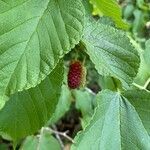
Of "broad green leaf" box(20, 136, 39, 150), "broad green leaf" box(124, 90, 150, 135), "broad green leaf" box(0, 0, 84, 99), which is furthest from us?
"broad green leaf" box(20, 136, 39, 150)

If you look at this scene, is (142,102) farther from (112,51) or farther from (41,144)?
(41,144)

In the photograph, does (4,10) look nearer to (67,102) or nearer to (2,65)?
(2,65)

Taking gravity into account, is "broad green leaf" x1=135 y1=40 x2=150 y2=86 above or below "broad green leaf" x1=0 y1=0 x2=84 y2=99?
below

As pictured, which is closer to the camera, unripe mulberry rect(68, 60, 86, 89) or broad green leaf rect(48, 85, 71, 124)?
unripe mulberry rect(68, 60, 86, 89)

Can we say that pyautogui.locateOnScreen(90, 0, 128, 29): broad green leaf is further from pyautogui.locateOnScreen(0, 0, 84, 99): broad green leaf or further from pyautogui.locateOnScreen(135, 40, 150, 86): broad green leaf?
pyautogui.locateOnScreen(135, 40, 150, 86): broad green leaf

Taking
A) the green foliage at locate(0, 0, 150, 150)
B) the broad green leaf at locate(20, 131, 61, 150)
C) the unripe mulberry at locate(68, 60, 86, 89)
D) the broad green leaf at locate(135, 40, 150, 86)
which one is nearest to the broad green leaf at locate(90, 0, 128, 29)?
the green foliage at locate(0, 0, 150, 150)

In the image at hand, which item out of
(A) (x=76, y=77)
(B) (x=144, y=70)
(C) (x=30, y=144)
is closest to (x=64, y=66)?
(A) (x=76, y=77)
